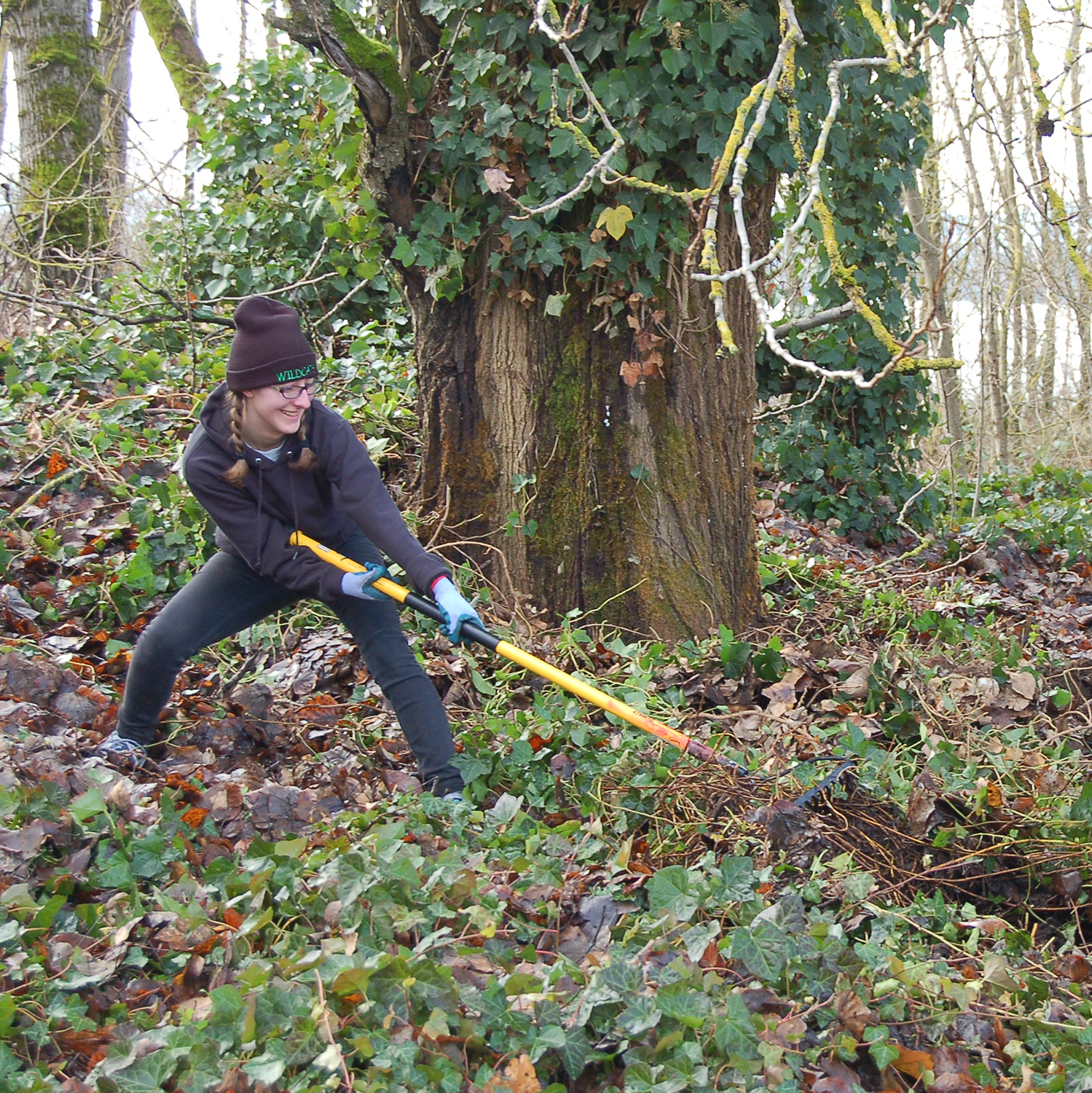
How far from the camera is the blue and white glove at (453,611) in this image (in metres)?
3.49

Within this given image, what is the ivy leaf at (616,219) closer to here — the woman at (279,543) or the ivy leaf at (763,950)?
the woman at (279,543)

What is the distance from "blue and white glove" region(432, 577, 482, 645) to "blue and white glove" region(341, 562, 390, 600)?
0.21 m

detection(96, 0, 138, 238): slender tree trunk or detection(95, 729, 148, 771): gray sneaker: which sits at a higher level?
detection(96, 0, 138, 238): slender tree trunk

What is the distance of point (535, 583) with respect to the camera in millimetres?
4844

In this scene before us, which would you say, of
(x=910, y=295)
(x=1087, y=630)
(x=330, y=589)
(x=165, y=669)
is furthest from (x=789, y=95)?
(x=910, y=295)

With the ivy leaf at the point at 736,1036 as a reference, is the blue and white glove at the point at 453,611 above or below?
A: above

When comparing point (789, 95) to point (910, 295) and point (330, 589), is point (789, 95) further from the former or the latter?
point (910, 295)

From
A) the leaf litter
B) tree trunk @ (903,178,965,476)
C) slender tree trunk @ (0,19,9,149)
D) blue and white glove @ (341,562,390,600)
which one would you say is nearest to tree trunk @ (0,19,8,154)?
slender tree trunk @ (0,19,9,149)

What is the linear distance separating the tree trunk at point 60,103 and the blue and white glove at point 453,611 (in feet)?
21.6

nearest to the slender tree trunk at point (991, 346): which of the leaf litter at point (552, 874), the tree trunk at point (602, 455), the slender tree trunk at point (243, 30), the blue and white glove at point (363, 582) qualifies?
the tree trunk at point (602, 455)

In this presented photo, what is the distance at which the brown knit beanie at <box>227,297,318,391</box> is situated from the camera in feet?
11.2

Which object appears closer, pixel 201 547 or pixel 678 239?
pixel 678 239

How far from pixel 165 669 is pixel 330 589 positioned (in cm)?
64

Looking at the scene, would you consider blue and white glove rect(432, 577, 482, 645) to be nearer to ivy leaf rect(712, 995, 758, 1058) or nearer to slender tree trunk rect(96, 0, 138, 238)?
ivy leaf rect(712, 995, 758, 1058)
